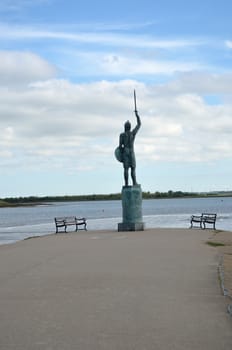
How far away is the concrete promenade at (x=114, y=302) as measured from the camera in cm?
630

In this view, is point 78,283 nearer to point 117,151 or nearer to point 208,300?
point 208,300

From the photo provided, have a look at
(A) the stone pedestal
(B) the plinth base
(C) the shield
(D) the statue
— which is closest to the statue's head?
(D) the statue

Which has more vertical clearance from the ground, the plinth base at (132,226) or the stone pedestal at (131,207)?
the stone pedestal at (131,207)

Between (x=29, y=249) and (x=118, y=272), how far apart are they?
6.61m

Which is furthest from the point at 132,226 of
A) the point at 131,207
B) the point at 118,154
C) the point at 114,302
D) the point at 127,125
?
the point at 114,302

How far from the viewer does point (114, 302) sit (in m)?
8.26

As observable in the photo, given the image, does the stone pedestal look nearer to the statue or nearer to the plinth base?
the plinth base

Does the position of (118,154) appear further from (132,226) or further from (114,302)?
(114,302)

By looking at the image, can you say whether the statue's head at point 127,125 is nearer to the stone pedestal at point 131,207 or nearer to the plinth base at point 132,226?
the stone pedestal at point 131,207

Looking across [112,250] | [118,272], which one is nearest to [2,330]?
[118,272]

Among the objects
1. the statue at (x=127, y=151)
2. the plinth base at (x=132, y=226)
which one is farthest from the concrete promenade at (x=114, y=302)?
the statue at (x=127, y=151)

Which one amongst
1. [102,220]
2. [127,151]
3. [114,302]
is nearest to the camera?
[114,302]

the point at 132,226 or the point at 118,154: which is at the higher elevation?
the point at 118,154

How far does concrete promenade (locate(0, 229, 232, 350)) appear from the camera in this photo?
630 centimetres
